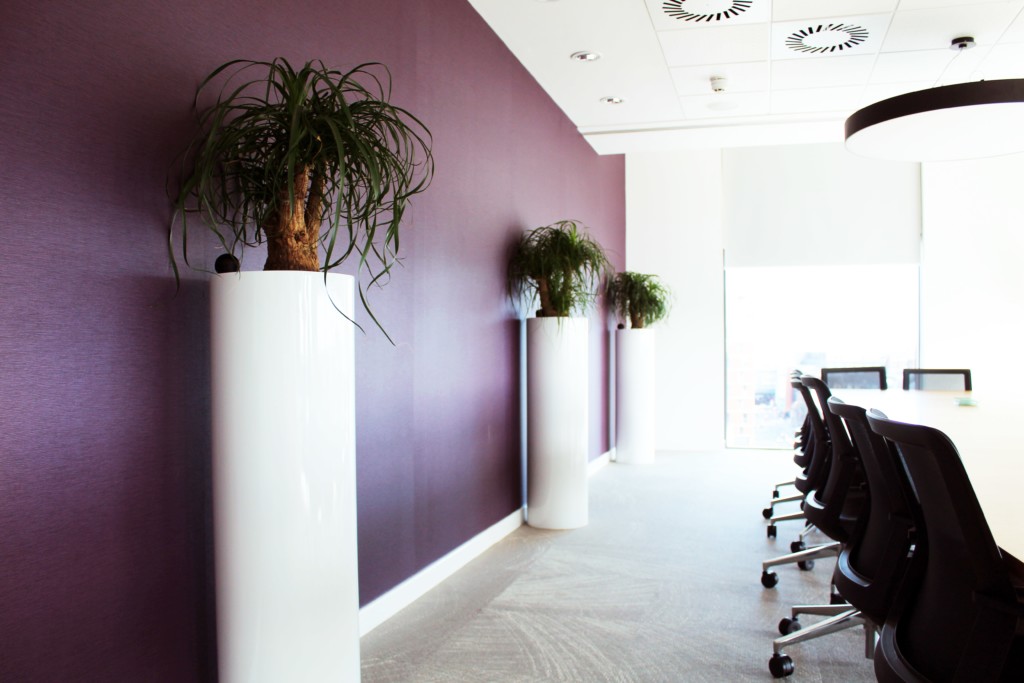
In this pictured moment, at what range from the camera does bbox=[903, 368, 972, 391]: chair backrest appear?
654 centimetres

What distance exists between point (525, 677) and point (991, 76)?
515 centimetres

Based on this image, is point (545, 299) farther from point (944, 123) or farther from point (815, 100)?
point (815, 100)

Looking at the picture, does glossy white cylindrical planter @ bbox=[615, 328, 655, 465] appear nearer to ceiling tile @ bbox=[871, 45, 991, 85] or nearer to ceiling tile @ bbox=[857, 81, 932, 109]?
ceiling tile @ bbox=[857, 81, 932, 109]

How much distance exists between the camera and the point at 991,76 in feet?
18.1

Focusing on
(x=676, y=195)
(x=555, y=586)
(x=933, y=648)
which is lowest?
(x=555, y=586)

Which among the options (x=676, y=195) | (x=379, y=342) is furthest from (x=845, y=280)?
(x=379, y=342)

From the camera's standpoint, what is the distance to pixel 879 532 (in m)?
2.32

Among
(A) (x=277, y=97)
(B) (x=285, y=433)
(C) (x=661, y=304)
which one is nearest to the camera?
(B) (x=285, y=433)

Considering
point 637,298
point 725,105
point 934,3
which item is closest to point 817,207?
point 637,298

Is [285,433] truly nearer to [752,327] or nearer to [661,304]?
[661,304]

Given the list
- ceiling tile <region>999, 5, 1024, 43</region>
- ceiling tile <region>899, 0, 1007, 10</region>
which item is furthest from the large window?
ceiling tile <region>899, 0, 1007, 10</region>

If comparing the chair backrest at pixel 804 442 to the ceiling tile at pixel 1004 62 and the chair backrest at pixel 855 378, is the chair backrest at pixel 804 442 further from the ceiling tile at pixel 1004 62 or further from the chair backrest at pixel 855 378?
the ceiling tile at pixel 1004 62

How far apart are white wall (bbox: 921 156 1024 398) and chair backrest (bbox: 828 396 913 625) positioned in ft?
21.2

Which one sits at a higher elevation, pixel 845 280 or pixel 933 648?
pixel 845 280
